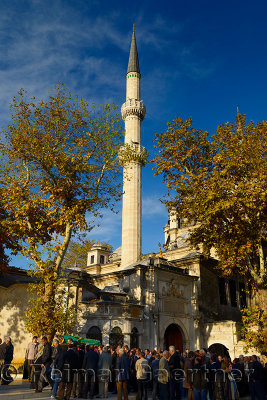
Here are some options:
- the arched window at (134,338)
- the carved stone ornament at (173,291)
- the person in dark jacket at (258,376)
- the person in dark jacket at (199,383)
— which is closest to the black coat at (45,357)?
the person in dark jacket at (199,383)

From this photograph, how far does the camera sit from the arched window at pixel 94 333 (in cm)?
2017

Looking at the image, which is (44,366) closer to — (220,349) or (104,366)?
(104,366)

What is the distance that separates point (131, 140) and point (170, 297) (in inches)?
677

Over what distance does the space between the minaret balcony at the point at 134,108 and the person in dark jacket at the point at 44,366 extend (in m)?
30.0

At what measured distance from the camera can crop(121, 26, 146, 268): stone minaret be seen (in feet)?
107

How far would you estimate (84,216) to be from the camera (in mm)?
17219

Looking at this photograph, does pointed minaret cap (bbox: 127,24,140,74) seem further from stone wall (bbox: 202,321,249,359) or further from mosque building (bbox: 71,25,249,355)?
stone wall (bbox: 202,321,249,359)

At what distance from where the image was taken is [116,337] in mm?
20406

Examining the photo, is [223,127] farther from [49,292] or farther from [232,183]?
[49,292]

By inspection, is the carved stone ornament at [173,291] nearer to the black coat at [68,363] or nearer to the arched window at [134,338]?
the arched window at [134,338]

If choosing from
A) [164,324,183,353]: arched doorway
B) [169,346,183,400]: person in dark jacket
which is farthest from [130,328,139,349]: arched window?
[169,346,183,400]: person in dark jacket

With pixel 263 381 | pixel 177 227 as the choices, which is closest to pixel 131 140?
pixel 177 227

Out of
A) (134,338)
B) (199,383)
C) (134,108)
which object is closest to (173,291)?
(134,338)

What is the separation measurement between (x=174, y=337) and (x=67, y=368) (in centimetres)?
1681
